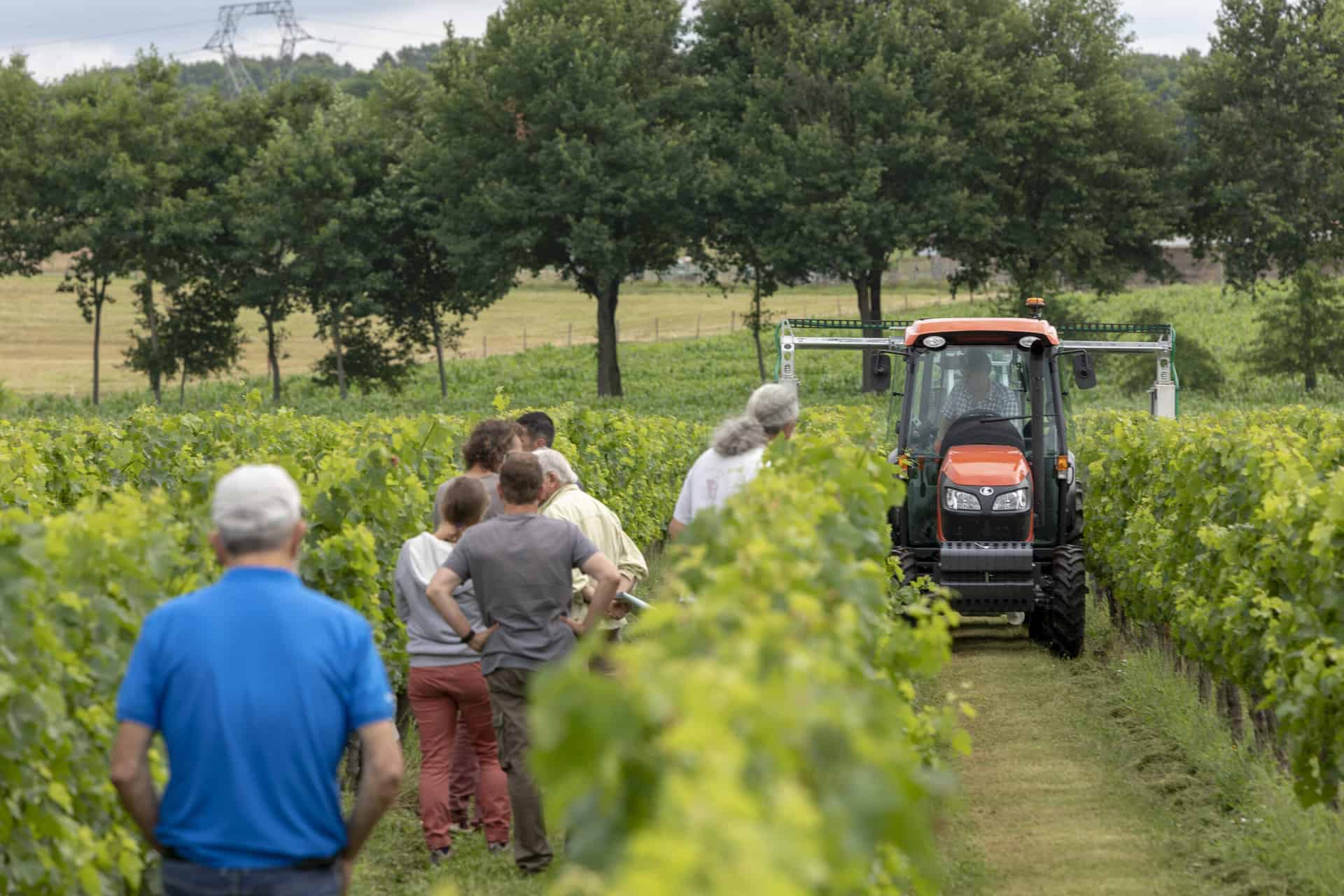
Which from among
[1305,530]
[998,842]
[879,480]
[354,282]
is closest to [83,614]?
[879,480]

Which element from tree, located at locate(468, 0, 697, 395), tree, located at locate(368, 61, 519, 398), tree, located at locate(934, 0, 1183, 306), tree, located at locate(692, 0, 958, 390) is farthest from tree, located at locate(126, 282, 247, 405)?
tree, located at locate(934, 0, 1183, 306)

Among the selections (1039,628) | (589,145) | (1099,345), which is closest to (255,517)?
(1039,628)

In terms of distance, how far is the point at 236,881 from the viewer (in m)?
3.66

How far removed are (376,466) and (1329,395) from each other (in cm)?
3877

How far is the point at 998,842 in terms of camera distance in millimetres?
7414

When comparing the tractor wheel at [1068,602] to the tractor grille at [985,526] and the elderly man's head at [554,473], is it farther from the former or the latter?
the elderly man's head at [554,473]

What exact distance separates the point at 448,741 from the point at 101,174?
1706 inches

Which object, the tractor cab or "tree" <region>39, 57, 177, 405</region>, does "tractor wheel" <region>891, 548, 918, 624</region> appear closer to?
the tractor cab

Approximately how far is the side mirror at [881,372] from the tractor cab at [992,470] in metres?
0.01

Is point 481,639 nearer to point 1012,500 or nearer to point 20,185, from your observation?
point 1012,500

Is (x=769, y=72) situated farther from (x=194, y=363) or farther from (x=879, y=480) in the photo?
(x=879, y=480)

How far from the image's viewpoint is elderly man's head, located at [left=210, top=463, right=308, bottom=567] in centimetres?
368

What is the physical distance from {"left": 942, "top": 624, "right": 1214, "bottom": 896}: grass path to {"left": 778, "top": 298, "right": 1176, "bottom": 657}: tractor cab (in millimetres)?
742

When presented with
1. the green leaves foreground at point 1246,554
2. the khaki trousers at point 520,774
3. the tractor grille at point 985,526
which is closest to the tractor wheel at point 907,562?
the tractor grille at point 985,526
